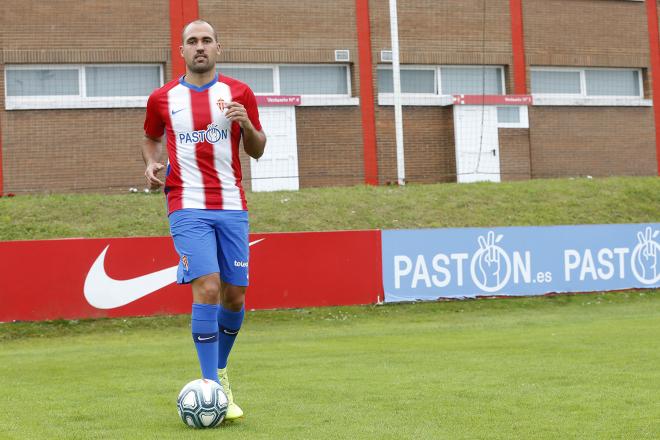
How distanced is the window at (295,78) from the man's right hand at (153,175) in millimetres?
19616

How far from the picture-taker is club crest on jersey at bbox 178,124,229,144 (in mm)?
6391

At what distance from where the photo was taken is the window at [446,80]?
90.0ft

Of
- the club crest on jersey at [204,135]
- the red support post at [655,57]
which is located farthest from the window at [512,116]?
the club crest on jersey at [204,135]

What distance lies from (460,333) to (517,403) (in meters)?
7.00

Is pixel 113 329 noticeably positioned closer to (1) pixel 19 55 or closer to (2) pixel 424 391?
(2) pixel 424 391

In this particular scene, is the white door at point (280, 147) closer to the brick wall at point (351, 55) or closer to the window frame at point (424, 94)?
the brick wall at point (351, 55)

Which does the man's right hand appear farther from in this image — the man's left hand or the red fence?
the red fence

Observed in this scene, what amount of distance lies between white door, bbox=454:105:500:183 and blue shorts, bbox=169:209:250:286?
21478mm

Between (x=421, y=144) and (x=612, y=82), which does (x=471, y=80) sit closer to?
A: (x=421, y=144)

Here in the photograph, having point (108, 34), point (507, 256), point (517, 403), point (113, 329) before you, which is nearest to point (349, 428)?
point (517, 403)

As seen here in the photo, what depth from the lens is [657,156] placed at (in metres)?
30.3

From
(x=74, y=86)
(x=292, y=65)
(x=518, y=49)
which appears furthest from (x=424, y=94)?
(x=74, y=86)

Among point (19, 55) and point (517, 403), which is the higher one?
point (19, 55)

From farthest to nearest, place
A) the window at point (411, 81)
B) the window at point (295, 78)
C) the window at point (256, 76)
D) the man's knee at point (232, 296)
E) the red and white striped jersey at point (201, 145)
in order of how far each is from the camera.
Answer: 1. the window at point (411, 81)
2. the window at point (295, 78)
3. the window at point (256, 76)
4. the man's knee at point (232, 296)
5. the red and white striped jersey at point (201, 145)
